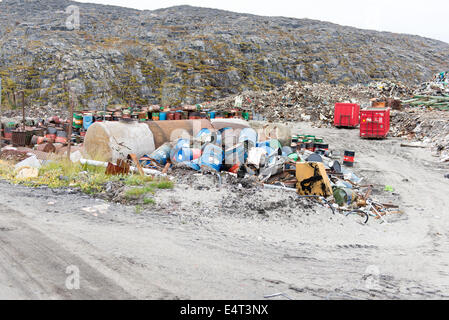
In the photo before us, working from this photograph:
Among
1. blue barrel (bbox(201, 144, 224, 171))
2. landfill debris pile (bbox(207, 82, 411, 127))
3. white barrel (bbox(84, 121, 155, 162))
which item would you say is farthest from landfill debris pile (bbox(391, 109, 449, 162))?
white barrel (bbox(84, 121, 155, 162))

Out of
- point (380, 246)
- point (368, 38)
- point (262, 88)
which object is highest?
point (368, 38)

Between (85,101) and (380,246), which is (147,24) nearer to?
(85,101)

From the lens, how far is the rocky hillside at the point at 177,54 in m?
33.8

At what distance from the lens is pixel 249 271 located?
3947 millimetres

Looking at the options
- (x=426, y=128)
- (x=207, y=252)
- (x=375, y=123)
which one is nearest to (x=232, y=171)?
(x=207, y=252)

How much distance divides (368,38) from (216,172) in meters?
51.6

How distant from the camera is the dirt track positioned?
3.38 metres

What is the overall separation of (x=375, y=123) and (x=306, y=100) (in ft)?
27.1

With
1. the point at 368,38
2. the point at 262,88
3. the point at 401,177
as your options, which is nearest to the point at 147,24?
the point at 262,88

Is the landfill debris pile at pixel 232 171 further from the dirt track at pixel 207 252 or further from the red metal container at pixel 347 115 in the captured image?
the red metal container at pixel 347 115

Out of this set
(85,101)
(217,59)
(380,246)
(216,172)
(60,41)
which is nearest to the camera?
(380,246)

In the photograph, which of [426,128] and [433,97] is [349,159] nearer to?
[426,128]

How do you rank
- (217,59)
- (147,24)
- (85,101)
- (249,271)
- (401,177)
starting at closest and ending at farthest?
1. (249,271)
2. (401,177)
3. (85,101)
4. (217,59)
5. (147,24)

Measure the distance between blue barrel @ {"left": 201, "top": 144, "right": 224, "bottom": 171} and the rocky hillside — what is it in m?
25.9
